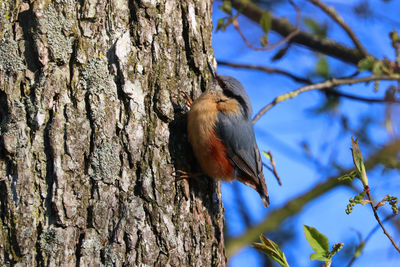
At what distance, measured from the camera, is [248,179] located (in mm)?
3010

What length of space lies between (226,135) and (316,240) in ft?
3.67

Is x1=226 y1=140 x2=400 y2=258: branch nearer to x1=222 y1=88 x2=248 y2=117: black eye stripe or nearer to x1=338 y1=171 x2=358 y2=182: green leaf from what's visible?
x1=222 y1=88 x2=248 y2=117: black eye stripe

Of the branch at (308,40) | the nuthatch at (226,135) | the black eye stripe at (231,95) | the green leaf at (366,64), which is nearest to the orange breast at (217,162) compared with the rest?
the nuthatch at (226,135)

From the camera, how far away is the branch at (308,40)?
427 centimetres

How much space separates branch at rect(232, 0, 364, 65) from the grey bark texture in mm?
1910

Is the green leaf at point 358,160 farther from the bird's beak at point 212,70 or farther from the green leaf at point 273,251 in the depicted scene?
the bird's beak at point 212,70

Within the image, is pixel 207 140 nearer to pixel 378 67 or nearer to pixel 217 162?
pixel 217 162

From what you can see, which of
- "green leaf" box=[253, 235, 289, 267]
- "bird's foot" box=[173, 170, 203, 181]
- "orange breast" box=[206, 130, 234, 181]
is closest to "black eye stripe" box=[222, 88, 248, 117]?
"orange breast" box=[206, 130, 234, 181]

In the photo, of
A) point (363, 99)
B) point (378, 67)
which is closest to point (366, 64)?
point (378, 67)

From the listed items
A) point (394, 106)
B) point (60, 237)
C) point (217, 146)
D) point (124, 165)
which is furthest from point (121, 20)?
point (394, 106)

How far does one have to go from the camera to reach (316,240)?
1.80m

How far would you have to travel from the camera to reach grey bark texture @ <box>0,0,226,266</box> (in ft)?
6.29

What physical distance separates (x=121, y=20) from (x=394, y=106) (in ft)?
8.09

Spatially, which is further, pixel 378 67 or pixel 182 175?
pixel 378 67
